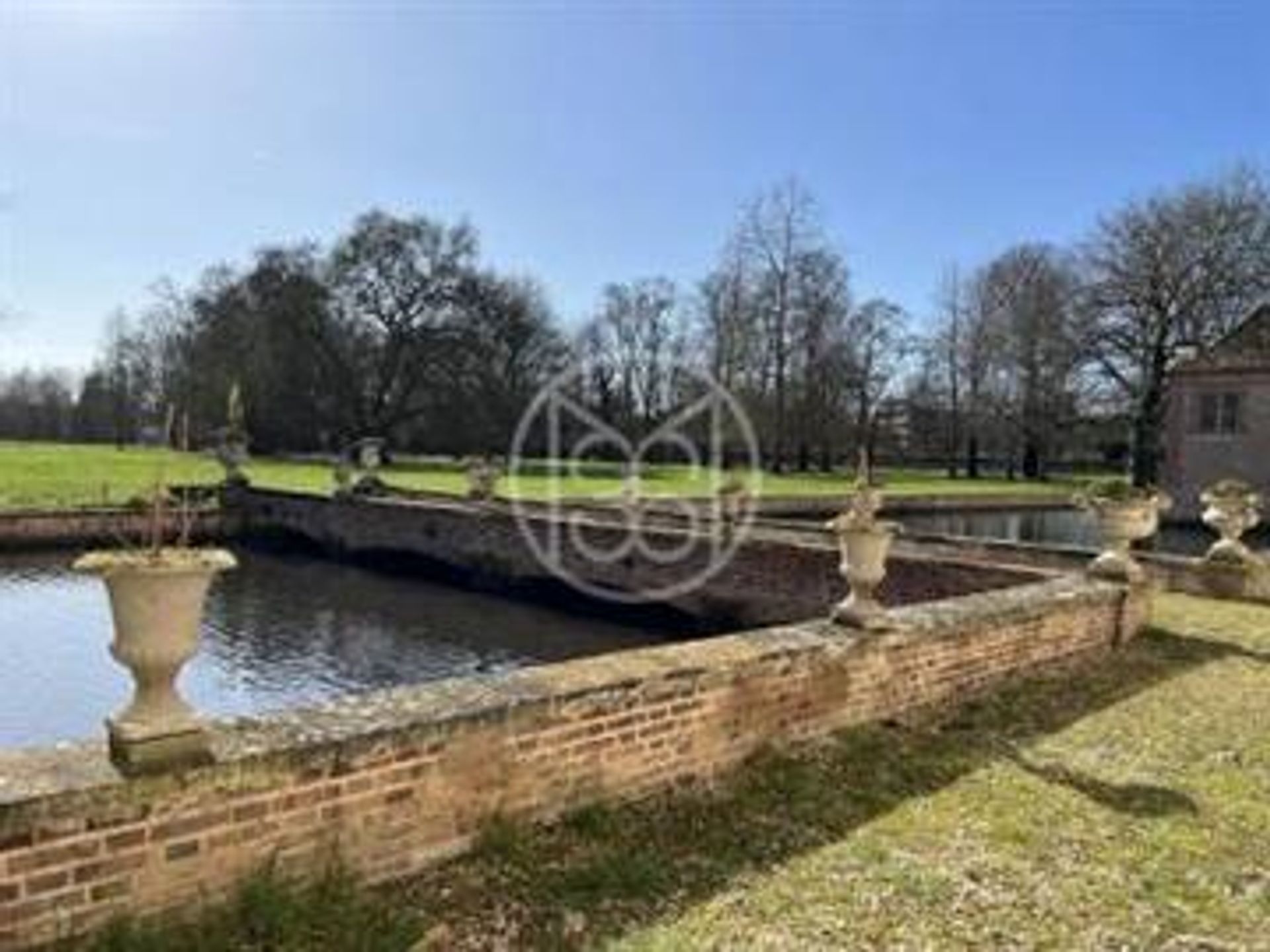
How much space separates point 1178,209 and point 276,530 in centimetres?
3056

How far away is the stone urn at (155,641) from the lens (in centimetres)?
379

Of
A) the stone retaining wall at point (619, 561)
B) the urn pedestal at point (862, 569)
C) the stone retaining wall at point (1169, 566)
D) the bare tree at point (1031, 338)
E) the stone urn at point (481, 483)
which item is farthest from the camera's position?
the bare tree at point (1031, 338)

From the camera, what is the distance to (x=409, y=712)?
4590mm

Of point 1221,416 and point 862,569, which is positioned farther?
point 1221,416

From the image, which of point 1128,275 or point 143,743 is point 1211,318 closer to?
point 1128,275

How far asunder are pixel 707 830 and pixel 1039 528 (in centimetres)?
2823

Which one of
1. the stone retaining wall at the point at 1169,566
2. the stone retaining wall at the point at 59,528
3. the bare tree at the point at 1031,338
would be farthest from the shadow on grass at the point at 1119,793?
the bare tree at the point at 1031,338

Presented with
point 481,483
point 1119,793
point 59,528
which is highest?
point 481,483

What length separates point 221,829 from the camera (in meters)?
3.89

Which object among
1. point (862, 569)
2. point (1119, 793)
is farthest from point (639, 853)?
point (862, 569)

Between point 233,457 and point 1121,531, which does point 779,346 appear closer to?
point 233,457

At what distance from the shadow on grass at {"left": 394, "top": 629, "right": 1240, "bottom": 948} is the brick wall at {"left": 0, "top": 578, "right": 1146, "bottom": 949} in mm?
128

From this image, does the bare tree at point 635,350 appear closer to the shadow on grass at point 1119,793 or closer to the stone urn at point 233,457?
the stone urn at point 233,457

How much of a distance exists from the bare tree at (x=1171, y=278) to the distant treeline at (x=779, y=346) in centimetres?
7
